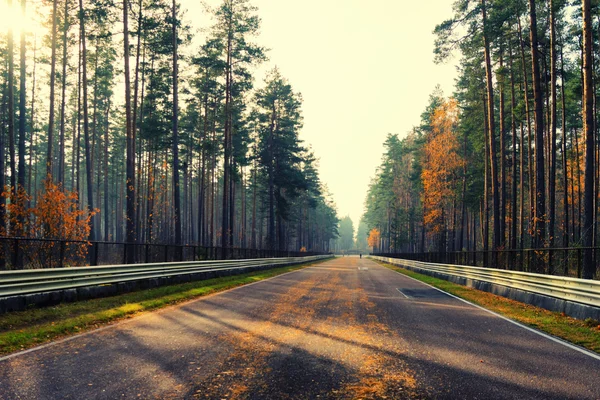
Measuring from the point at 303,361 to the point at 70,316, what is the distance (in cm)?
583

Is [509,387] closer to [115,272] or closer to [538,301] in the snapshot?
[538,301]

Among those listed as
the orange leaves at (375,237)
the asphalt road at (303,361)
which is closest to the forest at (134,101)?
the asphalt road at (303,361)

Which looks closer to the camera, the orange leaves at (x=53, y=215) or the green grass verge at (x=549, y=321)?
the green grass verge at (x=549, y=321)

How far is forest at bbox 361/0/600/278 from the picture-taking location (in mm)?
15918

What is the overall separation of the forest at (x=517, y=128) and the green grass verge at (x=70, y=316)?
422 inches

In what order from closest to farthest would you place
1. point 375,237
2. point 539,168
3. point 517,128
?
point 539,168, point 517,128, point 375,237

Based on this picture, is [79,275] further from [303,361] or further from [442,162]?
[442,162]

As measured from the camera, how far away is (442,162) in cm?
4294

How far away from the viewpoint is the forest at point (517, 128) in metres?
15.9

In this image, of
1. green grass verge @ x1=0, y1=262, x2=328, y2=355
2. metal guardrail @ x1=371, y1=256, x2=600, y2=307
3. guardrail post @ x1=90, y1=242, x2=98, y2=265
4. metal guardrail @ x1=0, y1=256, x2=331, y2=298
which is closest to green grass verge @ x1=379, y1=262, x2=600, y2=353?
metal guardrail @ x1=371, y1=256, x2=600, y2=307

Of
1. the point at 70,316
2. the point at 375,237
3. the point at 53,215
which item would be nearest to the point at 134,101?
the point at 53,215

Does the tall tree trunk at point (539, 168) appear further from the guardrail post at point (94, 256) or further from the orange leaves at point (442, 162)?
the orange leaves at point (442, 162)

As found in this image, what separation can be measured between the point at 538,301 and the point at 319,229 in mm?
118968

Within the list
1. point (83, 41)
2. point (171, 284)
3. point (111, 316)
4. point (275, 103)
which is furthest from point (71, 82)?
point (111, 316)
